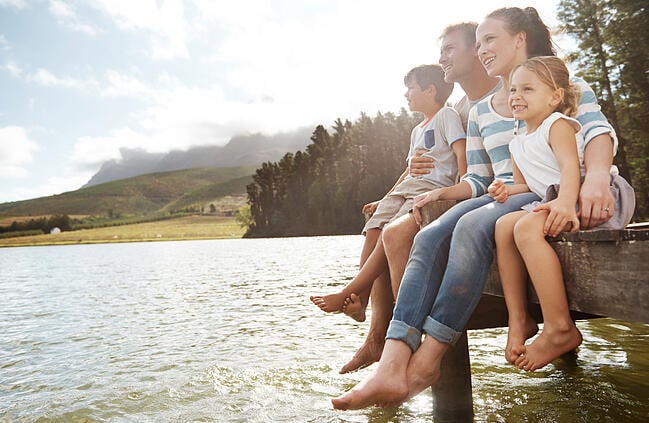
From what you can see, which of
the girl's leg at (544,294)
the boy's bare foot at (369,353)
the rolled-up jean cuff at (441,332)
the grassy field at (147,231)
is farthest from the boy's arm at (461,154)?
the grassy field at (147,231)

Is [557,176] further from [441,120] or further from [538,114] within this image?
[441,120]

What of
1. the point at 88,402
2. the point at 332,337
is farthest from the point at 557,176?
the point at 332,337

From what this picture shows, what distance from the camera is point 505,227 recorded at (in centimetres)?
242

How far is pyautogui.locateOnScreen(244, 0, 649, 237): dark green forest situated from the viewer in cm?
2598

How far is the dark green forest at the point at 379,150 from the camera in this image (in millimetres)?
25984

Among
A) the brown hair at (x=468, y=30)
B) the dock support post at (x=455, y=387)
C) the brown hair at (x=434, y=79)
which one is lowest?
the dock support post at (x=455, y=387)

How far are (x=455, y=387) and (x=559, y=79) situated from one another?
1957 millimetres

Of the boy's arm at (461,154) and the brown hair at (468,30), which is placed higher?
the brown hair at (468,30)

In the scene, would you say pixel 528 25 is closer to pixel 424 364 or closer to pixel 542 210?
pixel 542 210

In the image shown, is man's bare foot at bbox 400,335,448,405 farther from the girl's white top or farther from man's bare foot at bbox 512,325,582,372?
the girl's white top

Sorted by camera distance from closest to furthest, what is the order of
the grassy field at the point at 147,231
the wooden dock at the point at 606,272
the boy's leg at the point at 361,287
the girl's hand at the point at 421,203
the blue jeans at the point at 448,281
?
the wooden dock at the point at 606,272 → the blue jeans at the point at 448,281 → the girl's hand at the point at 421,203 → the boy's leg at the point at 361,287 → the grassy field at the point at 147,231

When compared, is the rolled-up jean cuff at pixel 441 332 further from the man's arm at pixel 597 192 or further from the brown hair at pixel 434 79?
the brown hair at pixel 434 79

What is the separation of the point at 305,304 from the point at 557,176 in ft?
25.7

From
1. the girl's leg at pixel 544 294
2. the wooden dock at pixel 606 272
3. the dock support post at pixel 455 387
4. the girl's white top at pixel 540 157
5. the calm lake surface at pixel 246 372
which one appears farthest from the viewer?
the calm lake surface at pixel 246 372
